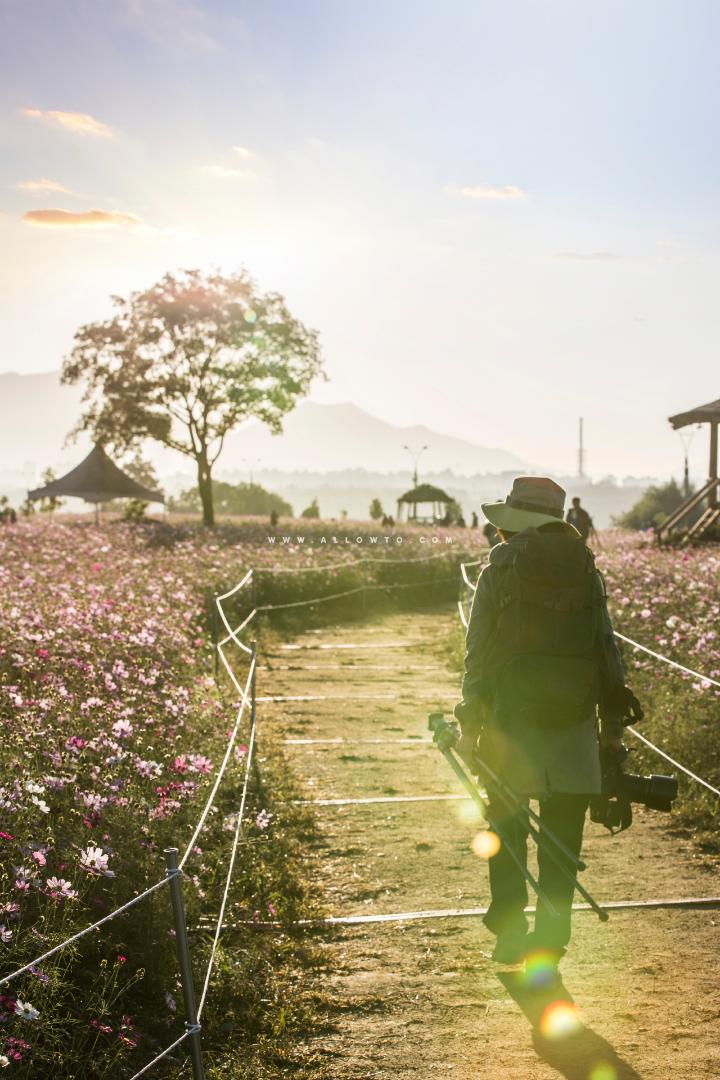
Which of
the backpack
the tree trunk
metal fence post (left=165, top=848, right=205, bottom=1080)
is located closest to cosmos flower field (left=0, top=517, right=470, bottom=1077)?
metal fence post (left=165, top=848, right=205, bottom=1080)

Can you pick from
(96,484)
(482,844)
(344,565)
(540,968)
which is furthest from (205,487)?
(540,968)

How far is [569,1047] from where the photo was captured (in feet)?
13.1

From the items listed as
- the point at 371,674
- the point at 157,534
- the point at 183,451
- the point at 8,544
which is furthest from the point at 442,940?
the point at 183,451

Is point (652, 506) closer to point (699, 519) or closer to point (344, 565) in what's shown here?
point (699, 519)

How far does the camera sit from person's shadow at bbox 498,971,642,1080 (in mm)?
3803

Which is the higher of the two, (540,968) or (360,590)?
(360,590)

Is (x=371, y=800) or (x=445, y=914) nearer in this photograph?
(x=445, y=914)

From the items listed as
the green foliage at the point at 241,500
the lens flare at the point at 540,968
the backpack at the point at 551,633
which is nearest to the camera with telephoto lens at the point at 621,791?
the backpack at the point at 551,633

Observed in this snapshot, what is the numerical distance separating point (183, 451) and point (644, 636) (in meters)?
36.1

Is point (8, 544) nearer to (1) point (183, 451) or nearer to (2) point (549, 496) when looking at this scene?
(2) point (549, 496)

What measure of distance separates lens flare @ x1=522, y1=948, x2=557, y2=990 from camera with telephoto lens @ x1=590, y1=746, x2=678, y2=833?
64 cm

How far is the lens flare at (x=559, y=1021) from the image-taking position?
411cm

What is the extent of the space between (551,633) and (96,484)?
42.1 metres

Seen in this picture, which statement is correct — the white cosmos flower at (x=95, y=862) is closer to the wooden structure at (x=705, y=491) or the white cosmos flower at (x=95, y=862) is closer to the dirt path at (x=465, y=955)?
the dirt path at (x=465, y=955)
